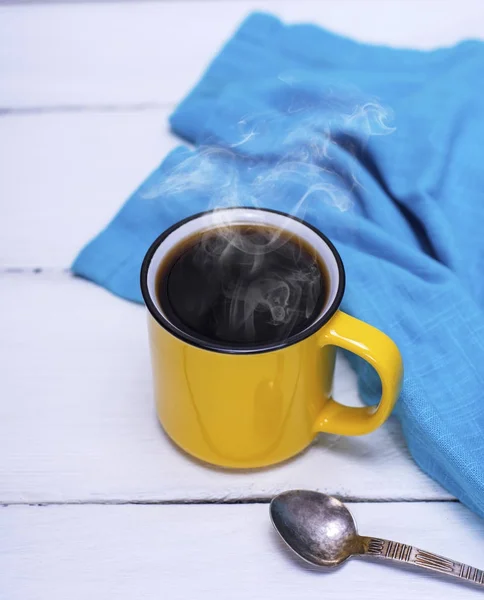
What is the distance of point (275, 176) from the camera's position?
769mm

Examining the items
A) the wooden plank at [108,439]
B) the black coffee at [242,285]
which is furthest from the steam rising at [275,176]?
the wooden plank at [108,439]

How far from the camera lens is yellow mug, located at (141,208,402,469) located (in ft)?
1.76

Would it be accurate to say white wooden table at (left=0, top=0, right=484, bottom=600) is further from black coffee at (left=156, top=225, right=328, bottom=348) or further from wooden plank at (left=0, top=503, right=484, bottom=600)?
black coffee at (left=156, top=225, right=328, bottom=348)

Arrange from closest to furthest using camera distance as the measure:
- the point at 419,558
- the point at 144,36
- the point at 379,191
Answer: the point at 419,558
the point at 379,191
the point at 144,36

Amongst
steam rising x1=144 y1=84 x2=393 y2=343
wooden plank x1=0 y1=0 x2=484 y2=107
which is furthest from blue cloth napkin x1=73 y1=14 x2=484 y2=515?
wooden plank x1=0 y1=0 x2=484 y2=107

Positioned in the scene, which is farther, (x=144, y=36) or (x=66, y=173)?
(x=144, y=36)

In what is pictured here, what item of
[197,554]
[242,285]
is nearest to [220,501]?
[197,554]

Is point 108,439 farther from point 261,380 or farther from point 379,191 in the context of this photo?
point 379,191

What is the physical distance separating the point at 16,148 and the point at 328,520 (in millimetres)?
563

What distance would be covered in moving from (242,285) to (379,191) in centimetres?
22

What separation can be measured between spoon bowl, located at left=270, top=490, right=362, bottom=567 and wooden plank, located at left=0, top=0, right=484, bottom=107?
56cm

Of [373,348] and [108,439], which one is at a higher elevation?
[373,348]

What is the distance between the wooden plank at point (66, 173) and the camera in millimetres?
807

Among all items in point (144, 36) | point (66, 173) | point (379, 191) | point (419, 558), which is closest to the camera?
point (419, 558)
